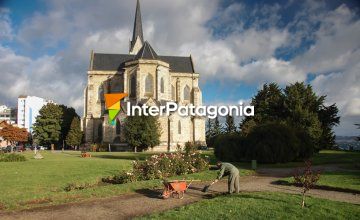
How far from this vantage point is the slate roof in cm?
7356

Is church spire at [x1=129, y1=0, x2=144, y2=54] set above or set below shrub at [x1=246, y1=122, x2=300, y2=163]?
above

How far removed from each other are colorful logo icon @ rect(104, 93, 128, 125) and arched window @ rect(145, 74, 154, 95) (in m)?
4.38

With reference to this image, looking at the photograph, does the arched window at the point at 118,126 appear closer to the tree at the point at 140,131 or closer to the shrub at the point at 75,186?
the tree at the point at 140,131

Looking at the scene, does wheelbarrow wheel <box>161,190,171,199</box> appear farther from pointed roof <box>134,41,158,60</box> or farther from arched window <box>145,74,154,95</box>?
pointed roof <box>134,41,158,60</box>

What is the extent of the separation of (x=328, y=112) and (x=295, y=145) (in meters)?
26.1

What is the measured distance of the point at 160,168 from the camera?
1903 centimetres

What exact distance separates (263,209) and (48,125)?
67.2 metres

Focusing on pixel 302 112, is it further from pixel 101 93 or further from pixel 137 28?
pixel 137 28

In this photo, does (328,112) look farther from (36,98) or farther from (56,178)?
(36,98)

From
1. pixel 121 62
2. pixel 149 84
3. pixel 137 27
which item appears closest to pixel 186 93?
pixel 149 84

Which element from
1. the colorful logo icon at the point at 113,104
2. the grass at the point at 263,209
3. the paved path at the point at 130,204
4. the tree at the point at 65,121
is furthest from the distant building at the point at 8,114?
the grass at the point at 263,209

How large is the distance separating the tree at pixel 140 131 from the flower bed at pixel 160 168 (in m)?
32.5

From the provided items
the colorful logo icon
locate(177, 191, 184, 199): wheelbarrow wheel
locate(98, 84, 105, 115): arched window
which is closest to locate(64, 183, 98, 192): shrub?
locate(177, 191, 184, 199): wheelbarrow wheel

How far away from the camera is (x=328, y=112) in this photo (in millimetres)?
51219
